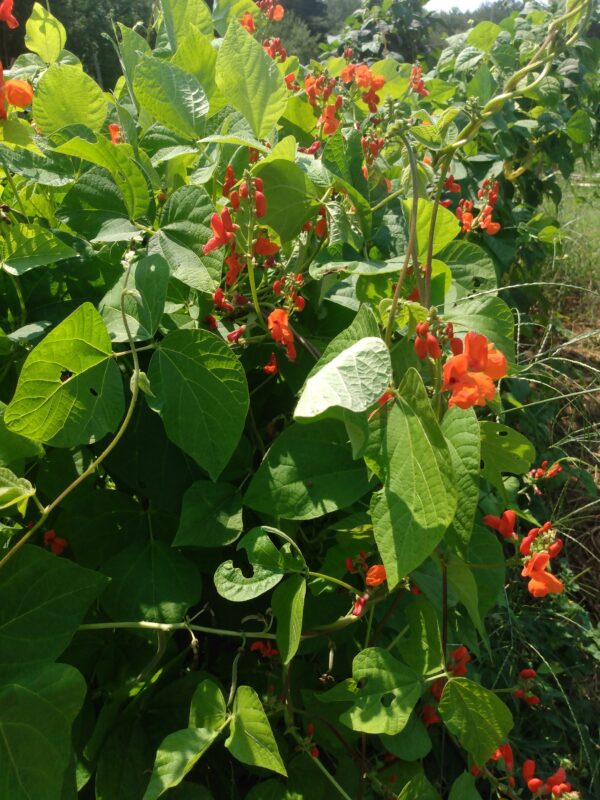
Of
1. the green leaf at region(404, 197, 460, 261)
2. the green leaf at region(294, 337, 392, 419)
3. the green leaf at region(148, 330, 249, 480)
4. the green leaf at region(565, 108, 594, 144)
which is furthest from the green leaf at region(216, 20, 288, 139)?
the green leaf at region(565, 108, 594, 144)

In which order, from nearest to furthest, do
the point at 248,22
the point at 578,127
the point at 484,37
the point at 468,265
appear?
the point at 468,265 < the point at 248,22 < the point at 484,37 < the point at 578,127

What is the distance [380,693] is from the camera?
1.00 m

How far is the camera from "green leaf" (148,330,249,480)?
94 centimetres

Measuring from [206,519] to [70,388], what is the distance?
273mm

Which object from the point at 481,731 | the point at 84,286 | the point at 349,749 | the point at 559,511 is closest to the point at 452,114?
the point at 84,286


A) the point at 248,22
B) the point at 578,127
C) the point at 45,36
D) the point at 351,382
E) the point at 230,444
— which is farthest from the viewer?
the point at 578,127

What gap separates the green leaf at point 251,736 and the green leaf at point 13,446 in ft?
1.34

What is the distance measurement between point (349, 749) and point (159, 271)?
30.1 inches

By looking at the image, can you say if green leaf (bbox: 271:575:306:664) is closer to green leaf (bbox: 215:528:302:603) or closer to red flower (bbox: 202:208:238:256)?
green leaf (bbox: 215:528:302:603)

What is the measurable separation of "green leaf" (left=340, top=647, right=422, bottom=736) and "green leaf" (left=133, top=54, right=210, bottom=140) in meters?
0.78

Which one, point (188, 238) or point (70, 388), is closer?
point (70, 388)

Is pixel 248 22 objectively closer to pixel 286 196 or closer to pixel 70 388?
pixel 286 196

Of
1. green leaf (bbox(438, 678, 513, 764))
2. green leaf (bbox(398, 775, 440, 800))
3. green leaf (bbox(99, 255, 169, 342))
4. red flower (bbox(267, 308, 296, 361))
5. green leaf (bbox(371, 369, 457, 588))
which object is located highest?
green leaf (bbox(99, 255, 169, 342))

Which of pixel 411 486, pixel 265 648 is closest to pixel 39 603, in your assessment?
pixel 265 648
